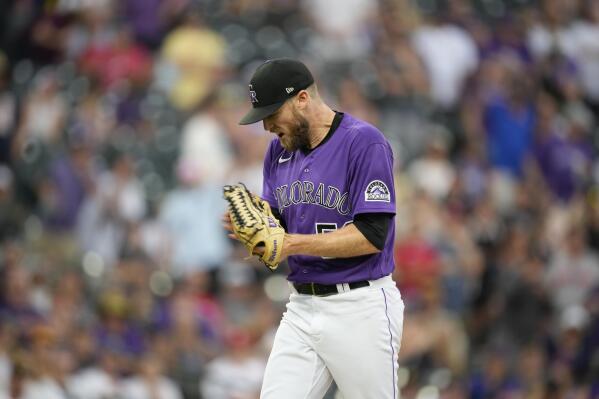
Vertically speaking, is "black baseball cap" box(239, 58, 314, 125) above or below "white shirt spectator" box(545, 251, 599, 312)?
above

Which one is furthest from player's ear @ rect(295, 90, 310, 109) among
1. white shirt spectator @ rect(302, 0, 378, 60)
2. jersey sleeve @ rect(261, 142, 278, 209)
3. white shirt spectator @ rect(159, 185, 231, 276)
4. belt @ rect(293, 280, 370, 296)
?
white shirt spectator @ rect(302, 0, 378, 60)

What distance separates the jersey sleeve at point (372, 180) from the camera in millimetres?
4559

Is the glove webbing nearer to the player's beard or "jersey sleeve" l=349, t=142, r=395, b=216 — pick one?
the player's beard

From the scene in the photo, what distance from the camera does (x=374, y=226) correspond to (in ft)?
15.0

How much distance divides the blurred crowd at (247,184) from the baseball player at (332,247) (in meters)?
3.26

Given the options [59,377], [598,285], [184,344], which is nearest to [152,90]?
[184,344]

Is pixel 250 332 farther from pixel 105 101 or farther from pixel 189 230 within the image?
pixel 105 101

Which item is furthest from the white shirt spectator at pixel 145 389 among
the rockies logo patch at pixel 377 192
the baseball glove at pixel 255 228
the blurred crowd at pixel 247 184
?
the rockies logo patch at pixel 377 192

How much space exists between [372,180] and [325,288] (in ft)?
1.80

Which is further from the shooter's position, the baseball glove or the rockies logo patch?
the rockies logo patch

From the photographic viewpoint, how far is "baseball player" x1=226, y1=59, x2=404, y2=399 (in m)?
4.59

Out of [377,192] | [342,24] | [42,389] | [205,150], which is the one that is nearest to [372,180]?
[377,192]

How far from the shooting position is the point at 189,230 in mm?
10391

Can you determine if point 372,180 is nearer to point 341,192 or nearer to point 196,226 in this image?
point 341,192
